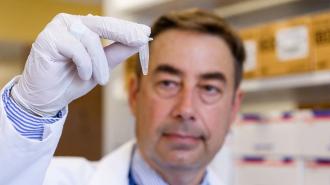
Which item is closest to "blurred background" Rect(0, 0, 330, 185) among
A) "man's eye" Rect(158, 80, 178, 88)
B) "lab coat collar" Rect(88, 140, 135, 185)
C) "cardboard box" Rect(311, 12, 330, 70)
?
"cardboard box" Rect(311, 12, 330, 70)

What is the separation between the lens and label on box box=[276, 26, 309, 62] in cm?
130

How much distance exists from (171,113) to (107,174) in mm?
204

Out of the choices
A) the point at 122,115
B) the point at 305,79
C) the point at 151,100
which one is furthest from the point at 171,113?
the point at 122,115

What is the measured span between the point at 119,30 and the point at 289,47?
814mm

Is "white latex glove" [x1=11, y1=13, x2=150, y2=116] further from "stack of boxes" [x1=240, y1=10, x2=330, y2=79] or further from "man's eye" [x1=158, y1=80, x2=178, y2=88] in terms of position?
"stack of boxes" [x1=240, y1=10, x2=330, y2=79]

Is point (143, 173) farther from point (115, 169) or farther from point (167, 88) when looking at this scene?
point (167, 88)

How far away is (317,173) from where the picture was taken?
1.30 m

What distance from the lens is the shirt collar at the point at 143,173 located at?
1112mm

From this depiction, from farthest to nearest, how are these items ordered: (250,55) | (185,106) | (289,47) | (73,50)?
1. (250,55)
2. (289,47)
3. (185,106)
4. (73,50)

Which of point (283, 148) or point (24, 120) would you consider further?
point (283, 148)

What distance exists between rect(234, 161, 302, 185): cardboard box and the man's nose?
1.35ft

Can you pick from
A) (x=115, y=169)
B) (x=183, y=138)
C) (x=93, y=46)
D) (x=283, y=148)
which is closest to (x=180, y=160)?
(x=183, y=138)

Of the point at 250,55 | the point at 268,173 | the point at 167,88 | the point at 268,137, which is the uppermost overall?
the point at 250,55

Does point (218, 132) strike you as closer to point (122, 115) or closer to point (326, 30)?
point (326, 30)
